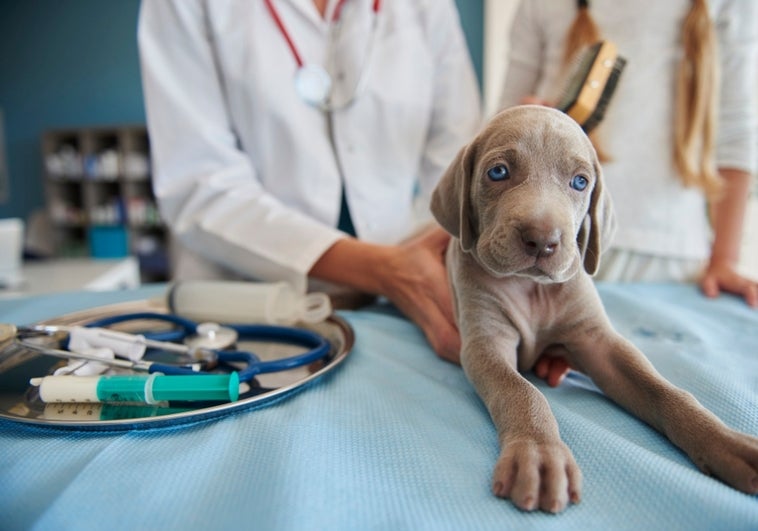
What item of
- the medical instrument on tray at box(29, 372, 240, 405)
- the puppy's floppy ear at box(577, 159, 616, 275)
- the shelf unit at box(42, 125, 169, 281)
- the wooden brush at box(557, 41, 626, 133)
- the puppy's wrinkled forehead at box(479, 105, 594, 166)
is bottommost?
the shelf unit at box(42, 125, 169, 281)

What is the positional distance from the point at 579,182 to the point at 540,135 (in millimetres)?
66

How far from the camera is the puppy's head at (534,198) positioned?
494 mm

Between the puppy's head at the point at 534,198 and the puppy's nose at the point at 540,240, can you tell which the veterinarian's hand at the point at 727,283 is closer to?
the puppy's head at the point at 534,198

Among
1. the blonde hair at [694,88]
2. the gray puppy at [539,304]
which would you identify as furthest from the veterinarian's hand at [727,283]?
the gray puppy at [539,304]

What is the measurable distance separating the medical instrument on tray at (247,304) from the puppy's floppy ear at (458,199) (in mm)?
254

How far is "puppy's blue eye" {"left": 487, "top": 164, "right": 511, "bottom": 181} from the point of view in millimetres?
546

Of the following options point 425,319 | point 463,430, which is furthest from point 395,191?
point 463,430

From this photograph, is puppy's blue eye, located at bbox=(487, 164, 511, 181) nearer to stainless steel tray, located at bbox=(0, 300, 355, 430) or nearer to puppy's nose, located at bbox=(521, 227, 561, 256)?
puppy's nose, located at bbox=(521, 227, 561, 256)

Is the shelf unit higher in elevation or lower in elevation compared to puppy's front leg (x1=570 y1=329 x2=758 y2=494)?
lower

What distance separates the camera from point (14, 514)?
38 cm

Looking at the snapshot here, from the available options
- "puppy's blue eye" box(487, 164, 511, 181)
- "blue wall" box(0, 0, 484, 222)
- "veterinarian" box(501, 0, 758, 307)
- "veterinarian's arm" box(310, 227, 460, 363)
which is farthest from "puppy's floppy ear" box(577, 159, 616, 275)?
"blue wall" box(0, 0, 484, 222)

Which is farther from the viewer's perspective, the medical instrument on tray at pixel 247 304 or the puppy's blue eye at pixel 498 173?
the medical instrument on tray at pixel 247 304

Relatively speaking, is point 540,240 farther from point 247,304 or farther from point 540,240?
point 247,304

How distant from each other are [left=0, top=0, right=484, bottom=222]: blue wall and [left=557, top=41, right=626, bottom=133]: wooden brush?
4879 millimetres
